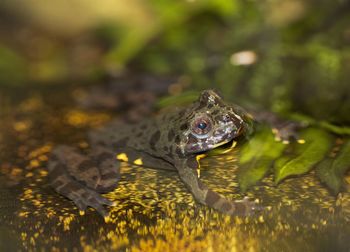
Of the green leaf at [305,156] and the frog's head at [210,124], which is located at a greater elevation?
the frog's head at [210,124]

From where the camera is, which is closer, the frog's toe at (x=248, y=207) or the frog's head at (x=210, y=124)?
the frog's toe at (x=248, y=207)

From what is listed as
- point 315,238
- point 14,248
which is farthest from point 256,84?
point 14,248

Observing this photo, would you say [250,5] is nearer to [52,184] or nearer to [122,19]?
[122,19]

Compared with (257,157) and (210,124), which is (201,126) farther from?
(257,157)

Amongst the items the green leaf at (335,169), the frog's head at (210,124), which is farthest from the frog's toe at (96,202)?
the green leaf at (335,169)

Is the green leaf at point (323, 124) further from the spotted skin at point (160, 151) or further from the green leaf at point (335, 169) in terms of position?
the spotted skin at point (160, 151)

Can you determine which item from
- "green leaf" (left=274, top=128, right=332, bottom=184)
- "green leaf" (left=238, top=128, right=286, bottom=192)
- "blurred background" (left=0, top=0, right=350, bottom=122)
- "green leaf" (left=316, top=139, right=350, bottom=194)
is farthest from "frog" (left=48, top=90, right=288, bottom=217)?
"blurred background" (left=0, top=0, right=350, bottom=122)

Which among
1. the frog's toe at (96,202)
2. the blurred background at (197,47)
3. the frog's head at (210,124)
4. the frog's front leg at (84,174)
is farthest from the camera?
the blurred background at (197,47)
